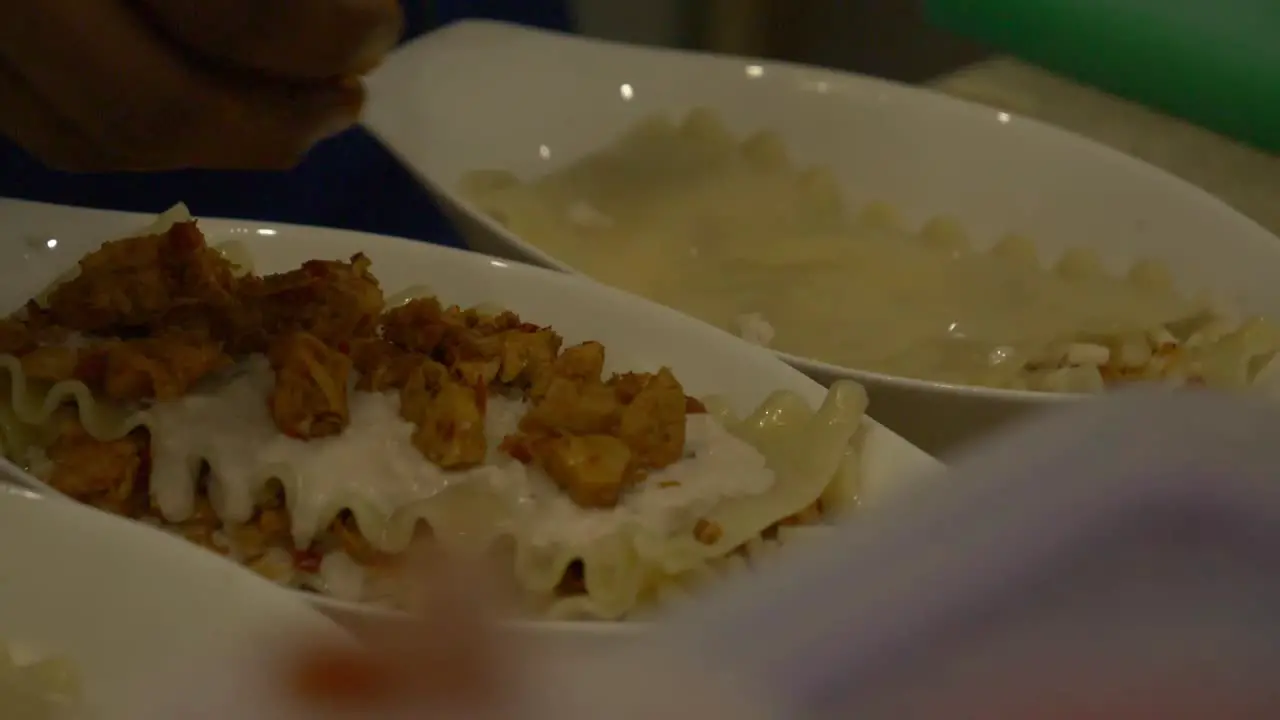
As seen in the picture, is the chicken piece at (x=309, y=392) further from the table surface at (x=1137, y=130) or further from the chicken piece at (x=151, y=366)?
the table surface at (x=1137, y=130)

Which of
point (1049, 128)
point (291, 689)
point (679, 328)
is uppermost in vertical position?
point (1049, 128)

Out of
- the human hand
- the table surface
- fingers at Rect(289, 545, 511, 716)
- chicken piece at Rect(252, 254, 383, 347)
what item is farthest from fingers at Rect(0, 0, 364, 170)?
the table surface

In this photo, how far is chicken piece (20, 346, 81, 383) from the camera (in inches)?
29.4

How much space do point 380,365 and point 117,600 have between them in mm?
240

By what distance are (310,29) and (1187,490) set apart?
0.46 meters

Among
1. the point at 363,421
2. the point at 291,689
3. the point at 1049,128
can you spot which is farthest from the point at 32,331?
the point at 1049,128

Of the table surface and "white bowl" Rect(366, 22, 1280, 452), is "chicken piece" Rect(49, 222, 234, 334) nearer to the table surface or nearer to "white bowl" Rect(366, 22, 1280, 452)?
"white bowl" Rect(366, 22, 1280, 452)

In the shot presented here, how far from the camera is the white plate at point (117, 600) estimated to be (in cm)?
53

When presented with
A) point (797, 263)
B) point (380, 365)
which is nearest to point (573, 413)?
point (380, 365)

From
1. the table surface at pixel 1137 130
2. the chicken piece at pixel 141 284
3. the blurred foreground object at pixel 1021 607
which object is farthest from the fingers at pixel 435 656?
the table surface at pixel 1137 130

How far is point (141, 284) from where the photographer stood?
0.79m

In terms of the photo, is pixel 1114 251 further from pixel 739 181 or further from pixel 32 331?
pixel 32 331

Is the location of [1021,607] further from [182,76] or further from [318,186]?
[318,186]

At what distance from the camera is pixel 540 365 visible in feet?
2.52
